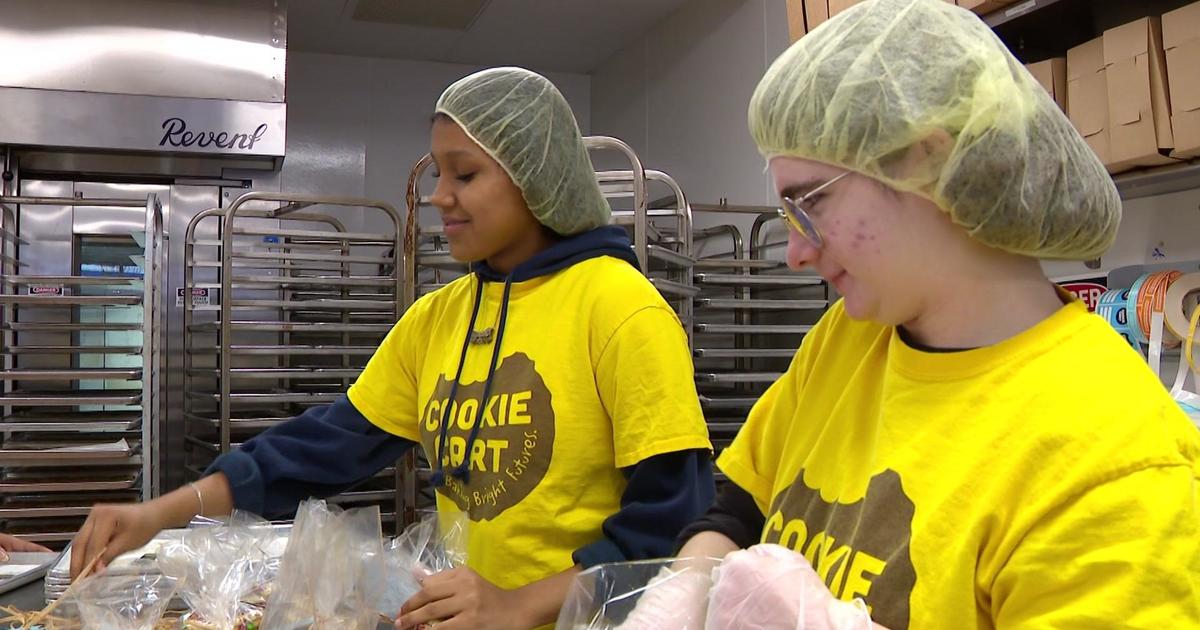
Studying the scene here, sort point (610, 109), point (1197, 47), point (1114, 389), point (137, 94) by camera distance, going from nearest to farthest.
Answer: point (1114, 389) < point (1197, 47) < point (137, 94) < point (610, 109)

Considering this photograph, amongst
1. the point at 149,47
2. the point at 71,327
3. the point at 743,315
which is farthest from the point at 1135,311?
the point at 149,47

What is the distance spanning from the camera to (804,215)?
0.77 meters

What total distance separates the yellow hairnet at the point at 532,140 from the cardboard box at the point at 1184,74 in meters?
1.12

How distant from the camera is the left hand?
1038mm

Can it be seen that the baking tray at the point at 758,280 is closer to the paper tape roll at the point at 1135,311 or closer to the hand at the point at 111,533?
the paper tape roll at the point at 1135,311

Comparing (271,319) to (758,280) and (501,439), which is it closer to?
(758,280)

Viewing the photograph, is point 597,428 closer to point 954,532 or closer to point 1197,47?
point 954,532

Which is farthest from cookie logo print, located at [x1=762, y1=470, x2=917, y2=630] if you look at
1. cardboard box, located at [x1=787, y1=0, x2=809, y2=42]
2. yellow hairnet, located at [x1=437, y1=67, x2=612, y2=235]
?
cardboard box, located at [x1=787, y1=0, x2=809, y2=42]

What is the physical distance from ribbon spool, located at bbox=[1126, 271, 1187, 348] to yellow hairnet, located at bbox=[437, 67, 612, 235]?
1266 mm

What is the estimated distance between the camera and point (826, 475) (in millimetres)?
859

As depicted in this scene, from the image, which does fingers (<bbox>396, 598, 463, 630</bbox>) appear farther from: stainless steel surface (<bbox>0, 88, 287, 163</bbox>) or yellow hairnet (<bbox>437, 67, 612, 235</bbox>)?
stainless steel surface (<bbox>0, 88, 287, 163</bbox>)

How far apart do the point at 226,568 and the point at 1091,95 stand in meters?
1.84

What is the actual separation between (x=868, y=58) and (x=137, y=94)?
3797 millimetres

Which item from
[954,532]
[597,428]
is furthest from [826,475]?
[597,428]
